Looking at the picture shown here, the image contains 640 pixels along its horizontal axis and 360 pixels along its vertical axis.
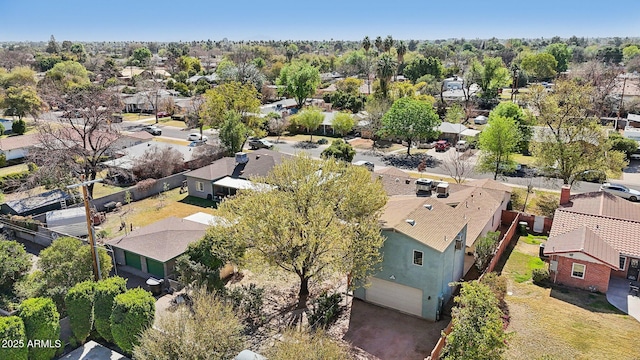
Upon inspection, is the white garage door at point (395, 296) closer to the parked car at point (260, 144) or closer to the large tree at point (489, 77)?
the parked car at point (260, 144)

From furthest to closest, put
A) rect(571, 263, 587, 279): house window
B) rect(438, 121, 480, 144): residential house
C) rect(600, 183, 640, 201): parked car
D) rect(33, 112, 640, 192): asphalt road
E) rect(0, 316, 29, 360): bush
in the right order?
rect(438, 121, 480, 144): residential house, rect(33, 112, 640, 192): asphalt road, rect(600, 183, 640, 201): parked car, rect(571, 263, 587, 279): house window, rect(0, 316, 29, 360): bush

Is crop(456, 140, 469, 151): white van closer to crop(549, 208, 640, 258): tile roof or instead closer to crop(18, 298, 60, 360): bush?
crop(549, 208, 640, 258): tile roof

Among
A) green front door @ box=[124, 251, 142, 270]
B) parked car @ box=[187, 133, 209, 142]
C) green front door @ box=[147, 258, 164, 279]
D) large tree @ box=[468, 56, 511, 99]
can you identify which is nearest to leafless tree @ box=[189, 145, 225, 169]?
parked car @ box=[187, 133, 209, 142]

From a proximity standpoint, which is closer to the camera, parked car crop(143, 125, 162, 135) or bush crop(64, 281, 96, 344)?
bush crop(64, 281, 96, 344)

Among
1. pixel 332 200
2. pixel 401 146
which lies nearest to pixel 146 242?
pixel 332 200

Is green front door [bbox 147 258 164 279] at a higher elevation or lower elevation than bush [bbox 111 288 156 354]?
lower

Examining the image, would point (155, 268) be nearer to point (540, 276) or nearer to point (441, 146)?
point (540, 276)
